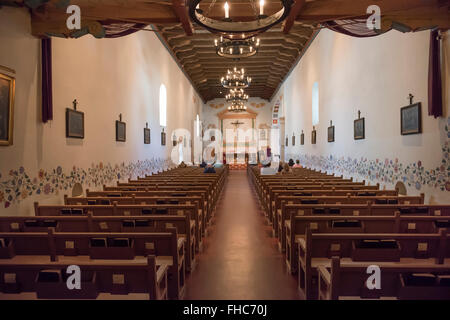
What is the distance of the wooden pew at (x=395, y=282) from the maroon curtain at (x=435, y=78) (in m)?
3.75

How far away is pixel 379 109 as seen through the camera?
7008 millimetres

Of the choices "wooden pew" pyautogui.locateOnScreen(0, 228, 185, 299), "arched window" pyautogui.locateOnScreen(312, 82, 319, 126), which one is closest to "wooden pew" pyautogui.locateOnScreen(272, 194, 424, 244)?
"wooden pew" pyautogui.locateOnScreen(0, 228, 185, 299)

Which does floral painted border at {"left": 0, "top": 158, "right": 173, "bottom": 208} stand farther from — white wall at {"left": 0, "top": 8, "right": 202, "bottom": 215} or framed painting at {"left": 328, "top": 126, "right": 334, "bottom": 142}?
framed painting at {"left": 328, "top": 126, "right": 334, "bottom": 142}

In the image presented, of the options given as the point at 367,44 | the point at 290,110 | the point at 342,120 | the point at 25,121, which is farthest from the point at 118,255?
the point at 290,110

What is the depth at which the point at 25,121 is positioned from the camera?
14.8 ft

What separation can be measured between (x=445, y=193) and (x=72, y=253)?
205 inches

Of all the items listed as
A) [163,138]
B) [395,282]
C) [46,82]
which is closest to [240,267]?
[395,282]

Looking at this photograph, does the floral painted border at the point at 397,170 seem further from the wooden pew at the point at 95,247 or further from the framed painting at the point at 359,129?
the wooden pew at the point at 95,247

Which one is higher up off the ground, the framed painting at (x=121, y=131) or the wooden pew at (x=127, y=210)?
the framed painting at (x=121, y=131)

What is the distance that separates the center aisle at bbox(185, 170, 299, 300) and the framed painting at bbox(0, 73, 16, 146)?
3.00 meters

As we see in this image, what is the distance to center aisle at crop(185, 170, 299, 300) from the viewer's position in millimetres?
3283

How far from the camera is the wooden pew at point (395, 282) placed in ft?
6.11

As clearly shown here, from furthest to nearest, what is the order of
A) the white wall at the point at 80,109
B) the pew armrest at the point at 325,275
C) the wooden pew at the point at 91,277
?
the white wall at the point at 80,109 < the pew armrest at the point at 325,275 < the wooden pew at the point at 91,277

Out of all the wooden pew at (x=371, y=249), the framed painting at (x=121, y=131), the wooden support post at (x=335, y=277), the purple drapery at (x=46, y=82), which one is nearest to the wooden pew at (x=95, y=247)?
the wooden pew at (x=371, y=249)
